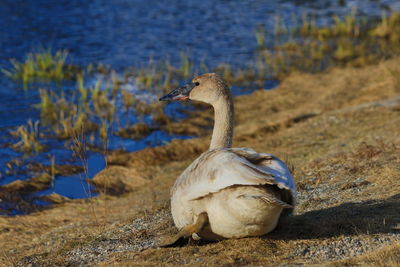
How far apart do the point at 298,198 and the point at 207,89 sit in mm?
1806

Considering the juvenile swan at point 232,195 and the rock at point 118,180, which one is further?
the rock at point 118,180

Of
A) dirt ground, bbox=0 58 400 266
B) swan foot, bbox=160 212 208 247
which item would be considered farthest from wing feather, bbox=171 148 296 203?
dirt ground, bbox=0 58 400 266

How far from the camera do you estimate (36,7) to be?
2355cm

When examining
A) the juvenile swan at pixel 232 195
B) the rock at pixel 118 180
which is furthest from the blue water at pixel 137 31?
the juvenile swan at pixel 232 195

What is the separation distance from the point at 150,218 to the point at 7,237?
2.27 m

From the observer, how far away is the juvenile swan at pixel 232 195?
16.6 ft

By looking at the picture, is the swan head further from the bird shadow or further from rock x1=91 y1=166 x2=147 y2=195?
rock x1=91 y1=166 x2=147 y2=195

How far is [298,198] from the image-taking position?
300 inches

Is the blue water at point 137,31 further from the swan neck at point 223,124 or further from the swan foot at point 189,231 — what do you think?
the swan foot at point 189,231

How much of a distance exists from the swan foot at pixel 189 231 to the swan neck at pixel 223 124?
1.12 m

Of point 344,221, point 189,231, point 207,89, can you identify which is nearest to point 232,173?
point 189,231

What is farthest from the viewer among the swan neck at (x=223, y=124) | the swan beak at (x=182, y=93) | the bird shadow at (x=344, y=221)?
the swan beak at (x=182, y=93)

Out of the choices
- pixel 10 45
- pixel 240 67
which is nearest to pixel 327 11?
pixel 240 67

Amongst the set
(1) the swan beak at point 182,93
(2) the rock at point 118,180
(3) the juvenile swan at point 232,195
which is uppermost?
(1) the swan beak at point 182,93
